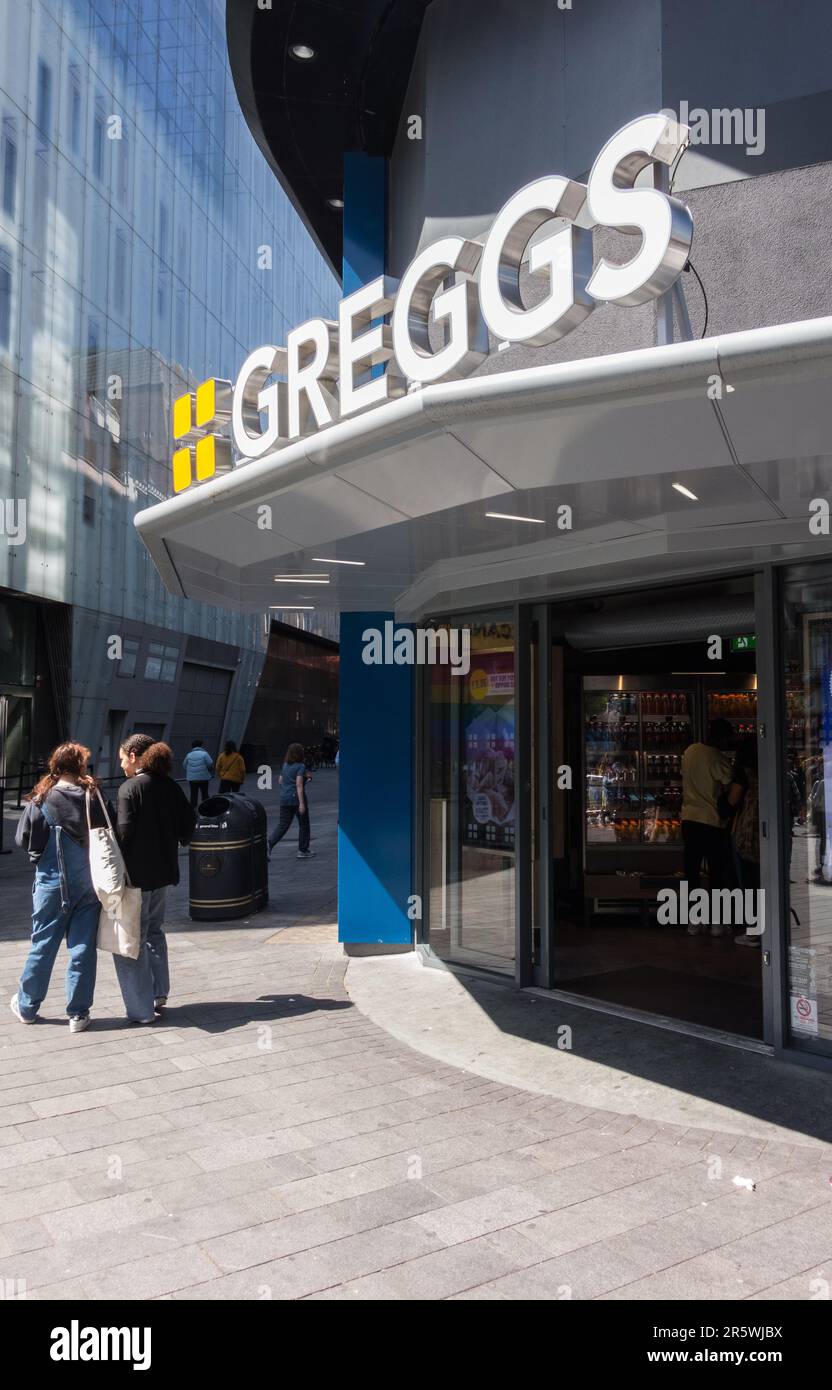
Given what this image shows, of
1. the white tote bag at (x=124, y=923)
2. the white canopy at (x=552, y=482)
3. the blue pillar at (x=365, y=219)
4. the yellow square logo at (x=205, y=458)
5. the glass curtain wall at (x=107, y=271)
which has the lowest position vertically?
the white tote bag at (x=124, y=923)

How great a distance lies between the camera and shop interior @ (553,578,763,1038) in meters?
9.14

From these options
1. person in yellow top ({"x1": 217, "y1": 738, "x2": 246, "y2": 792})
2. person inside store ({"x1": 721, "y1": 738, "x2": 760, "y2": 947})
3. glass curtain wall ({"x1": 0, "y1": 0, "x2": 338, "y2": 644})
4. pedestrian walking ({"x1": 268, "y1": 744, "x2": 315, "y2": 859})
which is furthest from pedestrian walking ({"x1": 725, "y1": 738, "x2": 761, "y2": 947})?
glass curtain wall ({"x1": 0, "y1": 0, "x2": 338, "y2": 644})

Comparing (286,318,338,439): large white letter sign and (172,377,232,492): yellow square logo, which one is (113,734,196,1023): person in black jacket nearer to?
(172,377,232,492): yellow square logo

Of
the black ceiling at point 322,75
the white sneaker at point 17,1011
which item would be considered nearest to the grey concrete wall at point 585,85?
the black ceiling at point 322,75

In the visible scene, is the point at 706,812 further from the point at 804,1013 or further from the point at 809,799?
the point at 804,1013

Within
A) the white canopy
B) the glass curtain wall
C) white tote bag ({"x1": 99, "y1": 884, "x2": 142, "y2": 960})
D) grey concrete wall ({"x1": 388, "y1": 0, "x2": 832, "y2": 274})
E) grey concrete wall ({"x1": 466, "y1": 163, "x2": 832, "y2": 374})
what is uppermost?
the glass curtain wall

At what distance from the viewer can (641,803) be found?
34.3 feet

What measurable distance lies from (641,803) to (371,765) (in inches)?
131

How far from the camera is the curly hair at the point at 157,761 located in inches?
256

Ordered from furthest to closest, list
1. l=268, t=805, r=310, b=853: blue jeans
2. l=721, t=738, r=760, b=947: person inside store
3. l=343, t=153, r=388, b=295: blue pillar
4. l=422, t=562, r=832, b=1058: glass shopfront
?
l=268, t=805, r=310, b=853: blue jeans
l=721, t=738, r=760, b=947: person inside store
l=343, t=153, r=388, b=295: blue pillar
l=422, t=562, r=832, b=1058: glass shopfront

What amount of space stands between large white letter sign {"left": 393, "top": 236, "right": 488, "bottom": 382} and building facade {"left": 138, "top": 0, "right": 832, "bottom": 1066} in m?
0.01

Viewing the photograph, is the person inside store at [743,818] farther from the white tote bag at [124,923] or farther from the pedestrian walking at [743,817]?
the white tote bag at [124,923]

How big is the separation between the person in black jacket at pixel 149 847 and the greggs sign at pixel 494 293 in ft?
6.95
